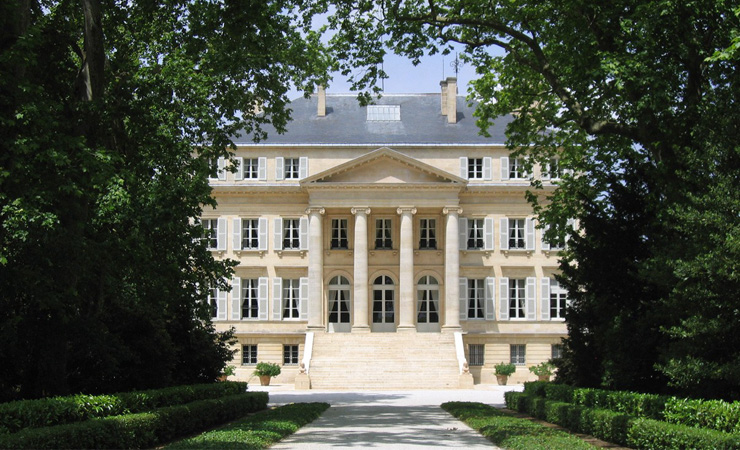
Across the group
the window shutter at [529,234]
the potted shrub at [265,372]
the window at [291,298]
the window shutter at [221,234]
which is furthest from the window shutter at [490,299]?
the window shutter at [221,234]

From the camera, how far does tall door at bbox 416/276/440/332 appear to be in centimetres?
5097

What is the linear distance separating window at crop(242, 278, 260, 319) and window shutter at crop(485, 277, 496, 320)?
39.9 ft

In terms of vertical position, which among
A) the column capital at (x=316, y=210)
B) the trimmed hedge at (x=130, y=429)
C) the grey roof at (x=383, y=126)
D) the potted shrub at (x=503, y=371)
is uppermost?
the grey roof at (x=383, y=126)

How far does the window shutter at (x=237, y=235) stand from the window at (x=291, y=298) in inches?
123

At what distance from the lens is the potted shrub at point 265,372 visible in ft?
155

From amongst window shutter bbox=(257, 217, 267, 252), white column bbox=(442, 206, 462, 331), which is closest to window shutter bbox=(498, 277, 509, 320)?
white column bbox=(442, 206, 462, 331)

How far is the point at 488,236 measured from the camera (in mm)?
51219

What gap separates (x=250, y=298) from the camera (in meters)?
51.2

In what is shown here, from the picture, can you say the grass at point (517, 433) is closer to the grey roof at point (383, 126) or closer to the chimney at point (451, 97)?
the grey roof at point (383, 126)

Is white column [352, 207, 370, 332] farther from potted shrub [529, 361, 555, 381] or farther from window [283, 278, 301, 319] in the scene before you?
potted shrub [529, 361, 555, 381]

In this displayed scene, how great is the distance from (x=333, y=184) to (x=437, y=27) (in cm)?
2878

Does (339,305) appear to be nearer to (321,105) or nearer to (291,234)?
(291,234)

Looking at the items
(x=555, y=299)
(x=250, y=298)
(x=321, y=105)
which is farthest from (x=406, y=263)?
(x=321, y=105)

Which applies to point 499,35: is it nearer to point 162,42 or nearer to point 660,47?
point 660,47
